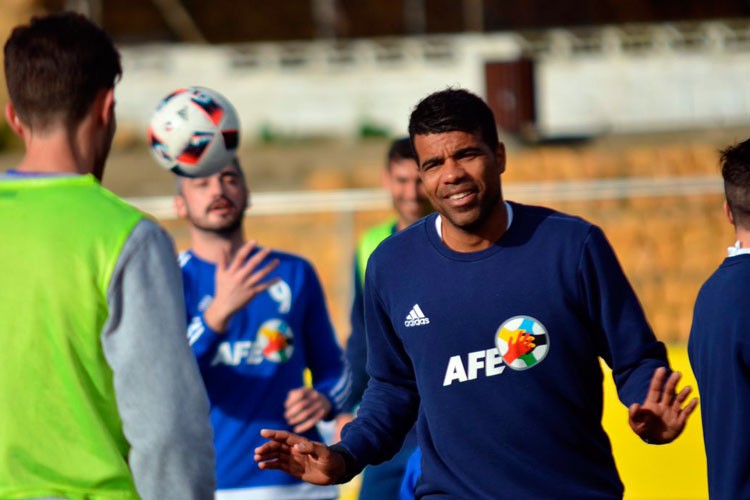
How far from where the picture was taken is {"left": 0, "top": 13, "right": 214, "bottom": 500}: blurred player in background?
10.2ft

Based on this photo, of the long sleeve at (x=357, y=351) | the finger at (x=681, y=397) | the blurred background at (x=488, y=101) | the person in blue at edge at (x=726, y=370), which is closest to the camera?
the finger at (x=681, y=397)

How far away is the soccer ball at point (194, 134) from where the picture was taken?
6.00 m

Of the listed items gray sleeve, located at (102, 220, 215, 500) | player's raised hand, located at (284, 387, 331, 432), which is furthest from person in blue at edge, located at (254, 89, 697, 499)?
player's raised hand, located at (284, 387, 331, 432)

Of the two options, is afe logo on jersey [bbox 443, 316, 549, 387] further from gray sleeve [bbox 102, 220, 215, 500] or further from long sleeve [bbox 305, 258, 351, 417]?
long sleeve [bbox 305, 258, 351, 417]

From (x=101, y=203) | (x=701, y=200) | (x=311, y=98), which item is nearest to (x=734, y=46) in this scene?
(x=311, y=98)

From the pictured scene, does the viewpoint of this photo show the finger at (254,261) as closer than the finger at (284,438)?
No

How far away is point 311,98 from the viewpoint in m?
30.0

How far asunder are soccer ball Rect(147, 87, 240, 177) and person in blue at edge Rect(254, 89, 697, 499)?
193 centimetres

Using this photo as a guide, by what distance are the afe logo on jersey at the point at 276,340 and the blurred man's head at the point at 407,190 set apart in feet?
3.03

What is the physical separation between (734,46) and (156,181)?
47.6 ft

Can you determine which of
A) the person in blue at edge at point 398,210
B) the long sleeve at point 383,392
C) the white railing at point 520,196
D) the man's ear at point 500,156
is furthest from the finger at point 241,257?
the white railing at point 520,196

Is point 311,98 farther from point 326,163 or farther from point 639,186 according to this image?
point 639,186

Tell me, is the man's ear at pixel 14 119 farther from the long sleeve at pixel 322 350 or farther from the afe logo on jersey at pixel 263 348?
the long sleeve at pixel 322 350

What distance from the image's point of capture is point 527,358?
401 centimetres
